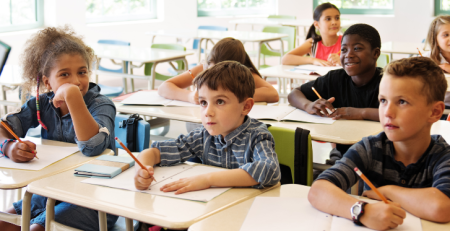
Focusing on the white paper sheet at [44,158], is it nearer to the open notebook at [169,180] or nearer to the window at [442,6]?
the open notebook at [169,180]

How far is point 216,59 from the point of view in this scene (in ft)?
7.18

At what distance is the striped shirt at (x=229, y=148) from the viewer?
138cm

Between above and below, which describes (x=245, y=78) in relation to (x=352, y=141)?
above

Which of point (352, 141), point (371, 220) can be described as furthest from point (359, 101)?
point (371, 220)

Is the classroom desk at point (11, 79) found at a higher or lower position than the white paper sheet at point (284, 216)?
higher

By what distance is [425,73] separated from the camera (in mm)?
1133

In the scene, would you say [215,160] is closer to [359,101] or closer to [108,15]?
[359,101]

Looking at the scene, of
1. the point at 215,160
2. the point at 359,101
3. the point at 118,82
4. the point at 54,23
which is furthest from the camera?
the point at 118,82

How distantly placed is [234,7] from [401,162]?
726cm

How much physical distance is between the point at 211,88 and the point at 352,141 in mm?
668

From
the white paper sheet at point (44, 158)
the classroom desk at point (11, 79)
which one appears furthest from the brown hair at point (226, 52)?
the classroom desk at point (11, 79)

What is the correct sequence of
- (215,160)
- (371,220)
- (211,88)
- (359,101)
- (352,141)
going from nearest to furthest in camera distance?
(371,220) → (211,88) → (215,160) → (352,141) → (359,101)

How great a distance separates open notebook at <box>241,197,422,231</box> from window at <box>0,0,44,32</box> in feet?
18.2

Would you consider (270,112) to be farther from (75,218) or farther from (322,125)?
(75,218)
